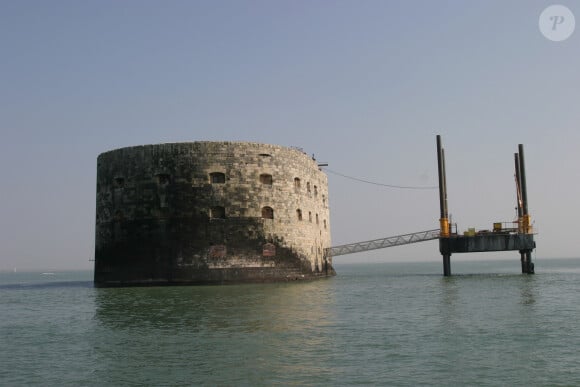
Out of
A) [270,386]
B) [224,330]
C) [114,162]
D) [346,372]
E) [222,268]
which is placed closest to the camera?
[270,386]

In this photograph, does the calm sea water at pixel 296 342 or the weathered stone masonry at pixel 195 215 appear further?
the weathered stone masonry at pixel 195 215

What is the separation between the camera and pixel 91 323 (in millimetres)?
17828

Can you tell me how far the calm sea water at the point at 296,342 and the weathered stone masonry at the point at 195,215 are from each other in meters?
7.63

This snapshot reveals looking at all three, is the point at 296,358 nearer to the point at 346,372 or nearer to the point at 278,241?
the point at 346,372

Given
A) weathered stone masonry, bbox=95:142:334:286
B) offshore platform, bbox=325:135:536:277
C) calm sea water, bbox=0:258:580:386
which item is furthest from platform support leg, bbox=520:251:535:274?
calm sea water, bbox=0:258:580:386

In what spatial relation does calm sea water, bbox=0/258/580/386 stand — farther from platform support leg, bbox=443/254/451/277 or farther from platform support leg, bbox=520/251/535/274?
platform support leg, bbox=520/251/535/274

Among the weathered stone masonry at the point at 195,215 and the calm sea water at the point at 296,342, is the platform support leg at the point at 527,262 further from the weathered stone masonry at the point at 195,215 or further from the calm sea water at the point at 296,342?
the calm sea water at the point at 296,342

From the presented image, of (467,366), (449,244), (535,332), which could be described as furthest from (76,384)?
(449,244)

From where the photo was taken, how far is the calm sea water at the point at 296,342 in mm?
10438

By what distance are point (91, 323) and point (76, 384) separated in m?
7.86

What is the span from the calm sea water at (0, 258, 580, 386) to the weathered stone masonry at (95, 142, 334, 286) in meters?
7.63

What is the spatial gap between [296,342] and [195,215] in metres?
18.6

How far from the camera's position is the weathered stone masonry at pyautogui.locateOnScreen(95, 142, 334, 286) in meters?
31.2

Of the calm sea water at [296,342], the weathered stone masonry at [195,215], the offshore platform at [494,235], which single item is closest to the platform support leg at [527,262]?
the offshore platform at [494,235]
